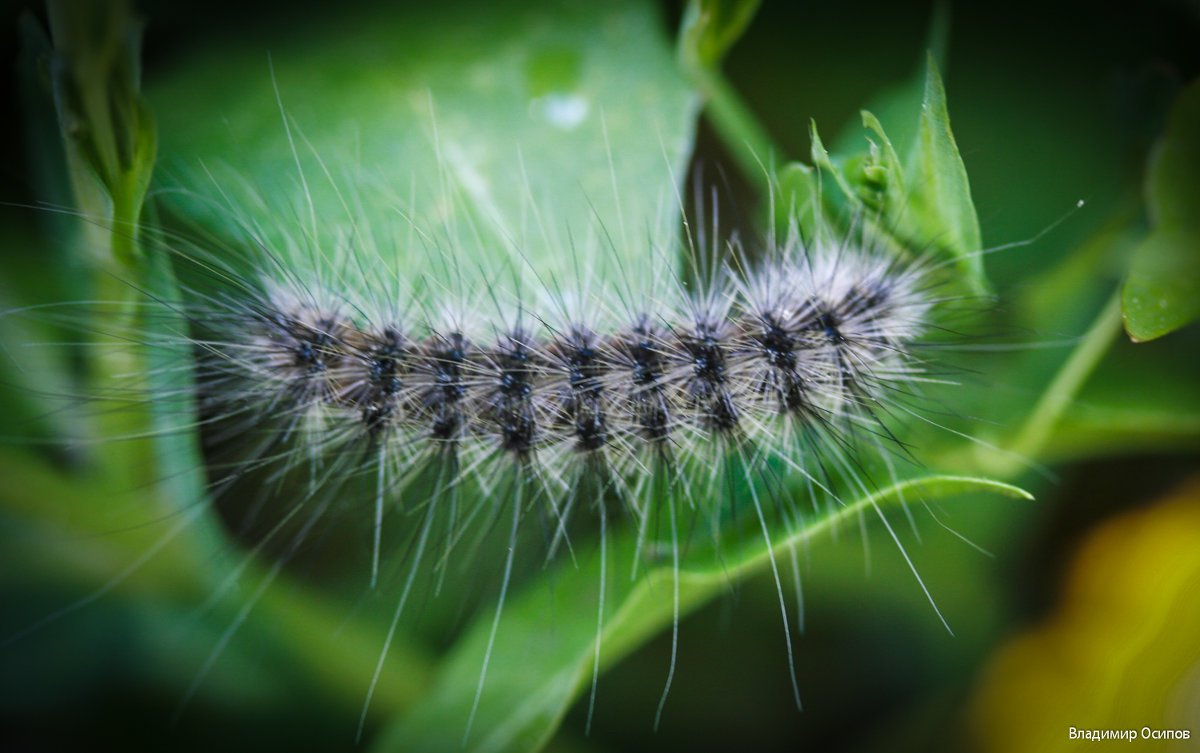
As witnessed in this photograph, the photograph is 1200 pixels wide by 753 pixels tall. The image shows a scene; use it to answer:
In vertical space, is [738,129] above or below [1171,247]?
above

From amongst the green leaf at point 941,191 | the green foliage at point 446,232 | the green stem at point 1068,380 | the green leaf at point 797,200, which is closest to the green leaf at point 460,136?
the green foliage at point 446,232

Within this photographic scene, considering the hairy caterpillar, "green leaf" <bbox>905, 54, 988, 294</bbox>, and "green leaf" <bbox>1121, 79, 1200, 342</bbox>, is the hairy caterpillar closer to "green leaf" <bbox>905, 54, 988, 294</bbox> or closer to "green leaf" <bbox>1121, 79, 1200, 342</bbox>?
"green leaf" <bbox>905, 54, 988, 294</bbox>

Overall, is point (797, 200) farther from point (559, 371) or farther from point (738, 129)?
point (559, 371)

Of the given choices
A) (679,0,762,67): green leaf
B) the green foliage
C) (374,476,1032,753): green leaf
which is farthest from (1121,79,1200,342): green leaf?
(679,0,762,67): green leaf

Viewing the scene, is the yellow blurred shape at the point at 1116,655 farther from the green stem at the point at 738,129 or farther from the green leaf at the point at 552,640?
the green stem at the point at 738,129

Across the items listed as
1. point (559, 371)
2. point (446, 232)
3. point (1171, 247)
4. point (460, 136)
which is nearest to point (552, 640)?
point (559, 371)

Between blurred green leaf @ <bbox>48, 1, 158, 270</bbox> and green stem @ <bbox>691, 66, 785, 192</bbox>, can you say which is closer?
blurred green leaf @ <bbox>48, 1, 158, 270</bbox>

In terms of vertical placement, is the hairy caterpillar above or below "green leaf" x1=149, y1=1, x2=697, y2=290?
below
